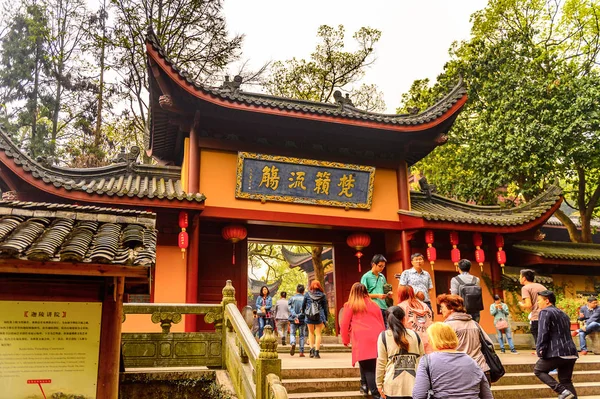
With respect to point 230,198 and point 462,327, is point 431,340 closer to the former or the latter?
point 462,327

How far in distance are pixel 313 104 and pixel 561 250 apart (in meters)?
8.58

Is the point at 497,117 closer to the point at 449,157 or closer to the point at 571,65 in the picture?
the point at 449,157

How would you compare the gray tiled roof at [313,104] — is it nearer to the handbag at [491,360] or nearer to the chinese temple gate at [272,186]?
the chinese temple gate at [272,186]

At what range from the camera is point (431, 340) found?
3.46 metres

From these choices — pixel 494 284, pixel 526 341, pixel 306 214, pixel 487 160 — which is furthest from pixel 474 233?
pixel 487 160

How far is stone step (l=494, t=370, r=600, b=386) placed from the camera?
7188 mm

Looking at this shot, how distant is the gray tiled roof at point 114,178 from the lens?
864 centimetres

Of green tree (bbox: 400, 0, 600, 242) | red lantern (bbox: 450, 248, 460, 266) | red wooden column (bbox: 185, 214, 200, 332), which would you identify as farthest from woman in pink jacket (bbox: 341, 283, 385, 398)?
green tree (bbox: 400, 0, 600, 242)

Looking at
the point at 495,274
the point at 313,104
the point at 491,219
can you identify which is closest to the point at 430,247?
the point at 491,219

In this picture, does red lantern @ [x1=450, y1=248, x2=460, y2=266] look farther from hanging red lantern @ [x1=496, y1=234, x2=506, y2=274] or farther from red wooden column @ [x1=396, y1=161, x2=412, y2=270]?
hanging red lantern @ [x1=496, y1=234, x2=506, y2=274]

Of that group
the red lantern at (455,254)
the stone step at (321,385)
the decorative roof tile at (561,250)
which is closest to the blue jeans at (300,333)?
the stone step at (321,385)

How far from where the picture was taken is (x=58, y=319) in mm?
4238

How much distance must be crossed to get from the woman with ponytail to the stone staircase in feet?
5.70

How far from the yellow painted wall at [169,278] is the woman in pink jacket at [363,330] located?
4.63m
